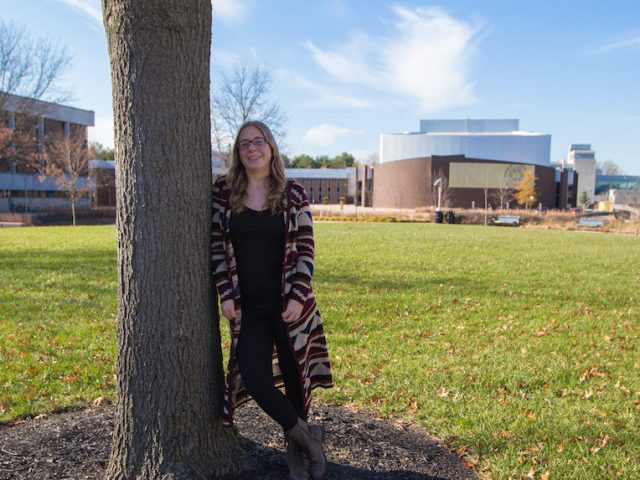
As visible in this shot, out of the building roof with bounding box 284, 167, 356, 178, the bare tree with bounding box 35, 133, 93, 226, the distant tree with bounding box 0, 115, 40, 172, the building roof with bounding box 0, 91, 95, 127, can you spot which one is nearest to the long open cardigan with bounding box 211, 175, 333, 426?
the bare tree with bounding box 35, 133, 93, 226

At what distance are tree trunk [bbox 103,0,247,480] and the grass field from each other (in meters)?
1.70

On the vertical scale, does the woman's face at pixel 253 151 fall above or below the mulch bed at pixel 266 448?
above

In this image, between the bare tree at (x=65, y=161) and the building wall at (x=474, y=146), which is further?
the building wall at (x=474, y=146)

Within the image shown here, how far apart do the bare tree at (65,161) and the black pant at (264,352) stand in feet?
116

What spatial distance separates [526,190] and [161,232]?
58.3 metres

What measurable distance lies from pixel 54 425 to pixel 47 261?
9.11m

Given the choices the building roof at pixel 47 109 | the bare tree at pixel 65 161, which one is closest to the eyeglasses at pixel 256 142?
the bare tree at pixel 65 161

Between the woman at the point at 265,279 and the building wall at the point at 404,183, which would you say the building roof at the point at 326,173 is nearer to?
the building wall at the point at 404,183

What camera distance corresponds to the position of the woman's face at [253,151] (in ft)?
8.99

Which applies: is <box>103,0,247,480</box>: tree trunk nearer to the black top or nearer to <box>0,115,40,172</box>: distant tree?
the black top

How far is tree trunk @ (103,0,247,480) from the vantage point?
8.07 feet

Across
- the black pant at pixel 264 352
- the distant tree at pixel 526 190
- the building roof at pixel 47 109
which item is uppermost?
the building roof at pixel 47 109

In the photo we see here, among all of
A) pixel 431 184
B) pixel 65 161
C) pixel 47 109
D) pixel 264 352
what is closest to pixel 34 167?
pixel 47 109

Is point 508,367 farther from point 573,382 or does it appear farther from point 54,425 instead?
point 54,425
